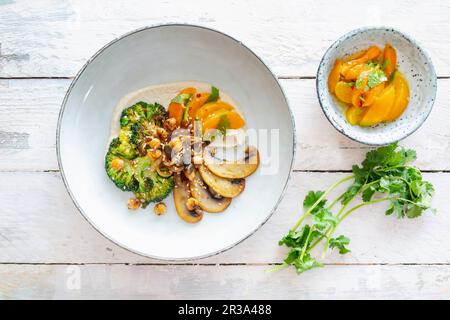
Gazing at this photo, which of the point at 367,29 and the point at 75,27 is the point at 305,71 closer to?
the point at 367,29

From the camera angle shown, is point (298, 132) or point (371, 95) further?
point (298, 132)

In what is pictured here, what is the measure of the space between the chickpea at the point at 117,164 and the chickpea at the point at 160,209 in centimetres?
19

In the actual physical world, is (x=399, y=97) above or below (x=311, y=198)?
above

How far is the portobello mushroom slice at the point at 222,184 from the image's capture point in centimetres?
191

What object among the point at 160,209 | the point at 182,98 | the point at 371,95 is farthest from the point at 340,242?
the point at 182,98

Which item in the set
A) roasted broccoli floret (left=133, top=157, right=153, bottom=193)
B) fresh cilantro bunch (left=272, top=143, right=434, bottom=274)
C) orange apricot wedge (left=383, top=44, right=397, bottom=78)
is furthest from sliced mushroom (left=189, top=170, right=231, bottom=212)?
orange apricot wedge (left=383, top=44, right=397, bottom=78)

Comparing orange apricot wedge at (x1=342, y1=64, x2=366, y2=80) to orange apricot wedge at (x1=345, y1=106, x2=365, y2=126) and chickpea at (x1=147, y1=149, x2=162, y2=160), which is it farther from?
chickpea at (x1=147, y1=149, x2=162, y2=160)

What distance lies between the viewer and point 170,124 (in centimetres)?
190

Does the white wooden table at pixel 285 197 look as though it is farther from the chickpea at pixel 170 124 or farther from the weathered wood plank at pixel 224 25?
the chickpea at pixel 170 124

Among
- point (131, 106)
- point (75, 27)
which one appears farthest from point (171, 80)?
point (75, 27)

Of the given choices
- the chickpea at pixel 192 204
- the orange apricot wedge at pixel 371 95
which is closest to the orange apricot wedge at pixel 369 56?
the orange apricot wedge at pixel 371 95

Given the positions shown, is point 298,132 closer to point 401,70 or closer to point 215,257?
point 401,70

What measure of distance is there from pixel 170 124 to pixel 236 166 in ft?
0.91

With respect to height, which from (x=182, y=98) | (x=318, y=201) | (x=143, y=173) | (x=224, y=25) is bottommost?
(x=318, y=201)
